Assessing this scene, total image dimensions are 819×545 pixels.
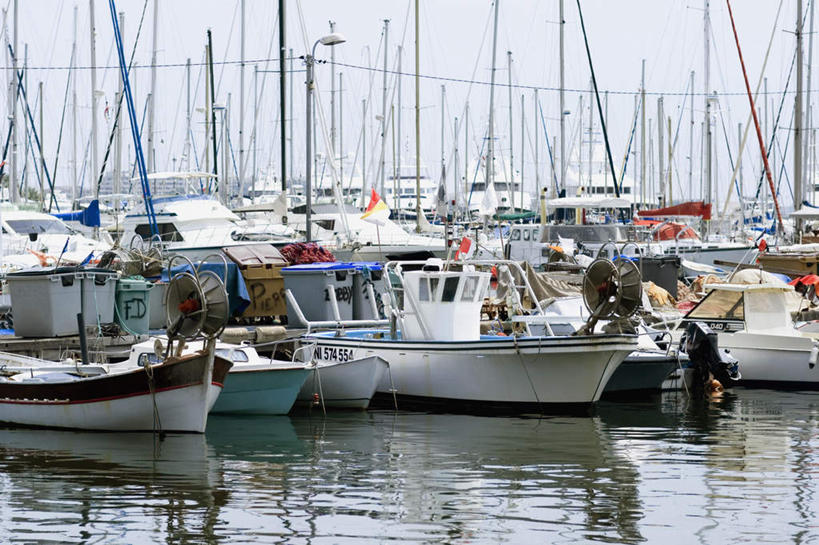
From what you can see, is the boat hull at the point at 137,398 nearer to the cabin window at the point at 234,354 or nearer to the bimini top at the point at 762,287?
the cabin window at the point at 234,354

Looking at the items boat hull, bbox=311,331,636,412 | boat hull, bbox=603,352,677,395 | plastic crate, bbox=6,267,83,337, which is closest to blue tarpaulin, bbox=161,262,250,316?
plastic crate, bbox=6,267,83,337

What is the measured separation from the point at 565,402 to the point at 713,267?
23862mm

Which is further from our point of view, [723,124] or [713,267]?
[723,124]

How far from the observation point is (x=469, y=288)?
21375 mm

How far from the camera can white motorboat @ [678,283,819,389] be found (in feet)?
77.7

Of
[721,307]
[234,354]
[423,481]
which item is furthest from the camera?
[721,307]

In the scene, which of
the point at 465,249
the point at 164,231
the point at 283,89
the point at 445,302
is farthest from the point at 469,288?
the point at 164,231

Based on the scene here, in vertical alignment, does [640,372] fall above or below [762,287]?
below

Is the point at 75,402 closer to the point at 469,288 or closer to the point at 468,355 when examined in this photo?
the point at 468,355

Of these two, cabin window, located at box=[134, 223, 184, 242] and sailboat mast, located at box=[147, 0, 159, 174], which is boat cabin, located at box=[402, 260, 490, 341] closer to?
cabin window, located at box=[134, 223, 184, 242]

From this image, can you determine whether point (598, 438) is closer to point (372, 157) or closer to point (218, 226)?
point (218, 226)

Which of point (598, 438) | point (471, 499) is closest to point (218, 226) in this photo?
point (598, 438)

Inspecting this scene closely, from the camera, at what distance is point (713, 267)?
42.9m

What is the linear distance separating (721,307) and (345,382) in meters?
8.95
